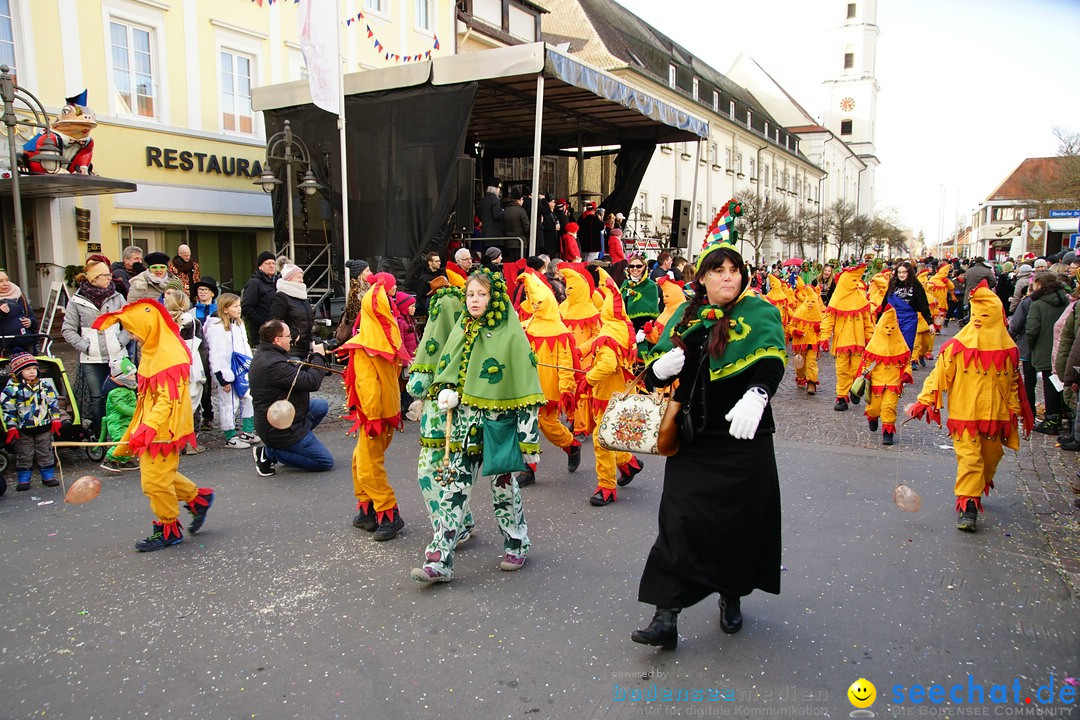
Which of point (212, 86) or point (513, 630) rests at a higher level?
point (212, 86)

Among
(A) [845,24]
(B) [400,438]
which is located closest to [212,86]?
(B) [400,438]

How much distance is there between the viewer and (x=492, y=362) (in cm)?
449

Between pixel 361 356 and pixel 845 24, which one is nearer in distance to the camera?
pixel 361 356

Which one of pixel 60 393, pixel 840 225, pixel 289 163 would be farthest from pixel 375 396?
pixel 840 225

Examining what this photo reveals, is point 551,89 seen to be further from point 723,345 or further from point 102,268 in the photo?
point 723,345

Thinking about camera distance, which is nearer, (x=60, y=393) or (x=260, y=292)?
(x=60, y=393)

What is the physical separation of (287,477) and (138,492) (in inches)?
46.7

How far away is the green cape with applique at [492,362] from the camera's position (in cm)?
446

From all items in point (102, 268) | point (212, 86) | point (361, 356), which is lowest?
point (361, 356)

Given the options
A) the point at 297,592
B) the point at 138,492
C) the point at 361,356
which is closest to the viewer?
the point at 297,592

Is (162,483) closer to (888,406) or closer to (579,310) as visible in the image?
(579,310)

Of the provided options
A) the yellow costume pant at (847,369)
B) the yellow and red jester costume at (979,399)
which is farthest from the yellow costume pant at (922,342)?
the yellow and red jester costume at (979,399)

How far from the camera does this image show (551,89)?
13531 millimetres

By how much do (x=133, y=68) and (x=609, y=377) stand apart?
43.1 feet
